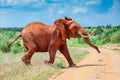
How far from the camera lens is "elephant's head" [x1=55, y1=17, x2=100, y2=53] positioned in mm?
19797

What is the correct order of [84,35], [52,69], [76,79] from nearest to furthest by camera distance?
[76,79] < [52,69] < [84,35]

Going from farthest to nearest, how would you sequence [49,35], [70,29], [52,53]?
[70,29]
[49,35]
[52,53]

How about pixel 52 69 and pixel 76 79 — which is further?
pixel 52 69

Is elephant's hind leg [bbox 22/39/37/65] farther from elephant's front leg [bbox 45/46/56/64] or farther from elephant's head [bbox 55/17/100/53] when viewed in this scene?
elephant's head [bbox 55/17/100/53]

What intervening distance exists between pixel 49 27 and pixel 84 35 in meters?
1.89

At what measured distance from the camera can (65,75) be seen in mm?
16078

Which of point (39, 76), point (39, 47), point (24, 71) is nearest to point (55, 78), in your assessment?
point (39, 76)

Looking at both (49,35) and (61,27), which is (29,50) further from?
(61,27)

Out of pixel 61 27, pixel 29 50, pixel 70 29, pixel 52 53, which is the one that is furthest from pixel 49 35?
pixel 29 50

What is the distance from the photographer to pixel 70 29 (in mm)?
20094

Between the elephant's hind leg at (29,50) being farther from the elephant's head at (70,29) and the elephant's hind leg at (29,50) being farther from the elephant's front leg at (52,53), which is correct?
the elephant's head at (70,29)

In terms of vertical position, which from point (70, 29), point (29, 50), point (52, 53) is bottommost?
point (52, 53)

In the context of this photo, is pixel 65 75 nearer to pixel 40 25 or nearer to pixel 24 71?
pixel 24 71

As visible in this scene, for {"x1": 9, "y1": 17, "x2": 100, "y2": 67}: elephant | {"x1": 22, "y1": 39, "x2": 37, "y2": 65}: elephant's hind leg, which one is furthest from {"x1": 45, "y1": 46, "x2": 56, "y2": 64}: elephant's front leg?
{"x1": 22, "y1": 39, "x2": 37, "y2": 65}: elephant's hind leg
